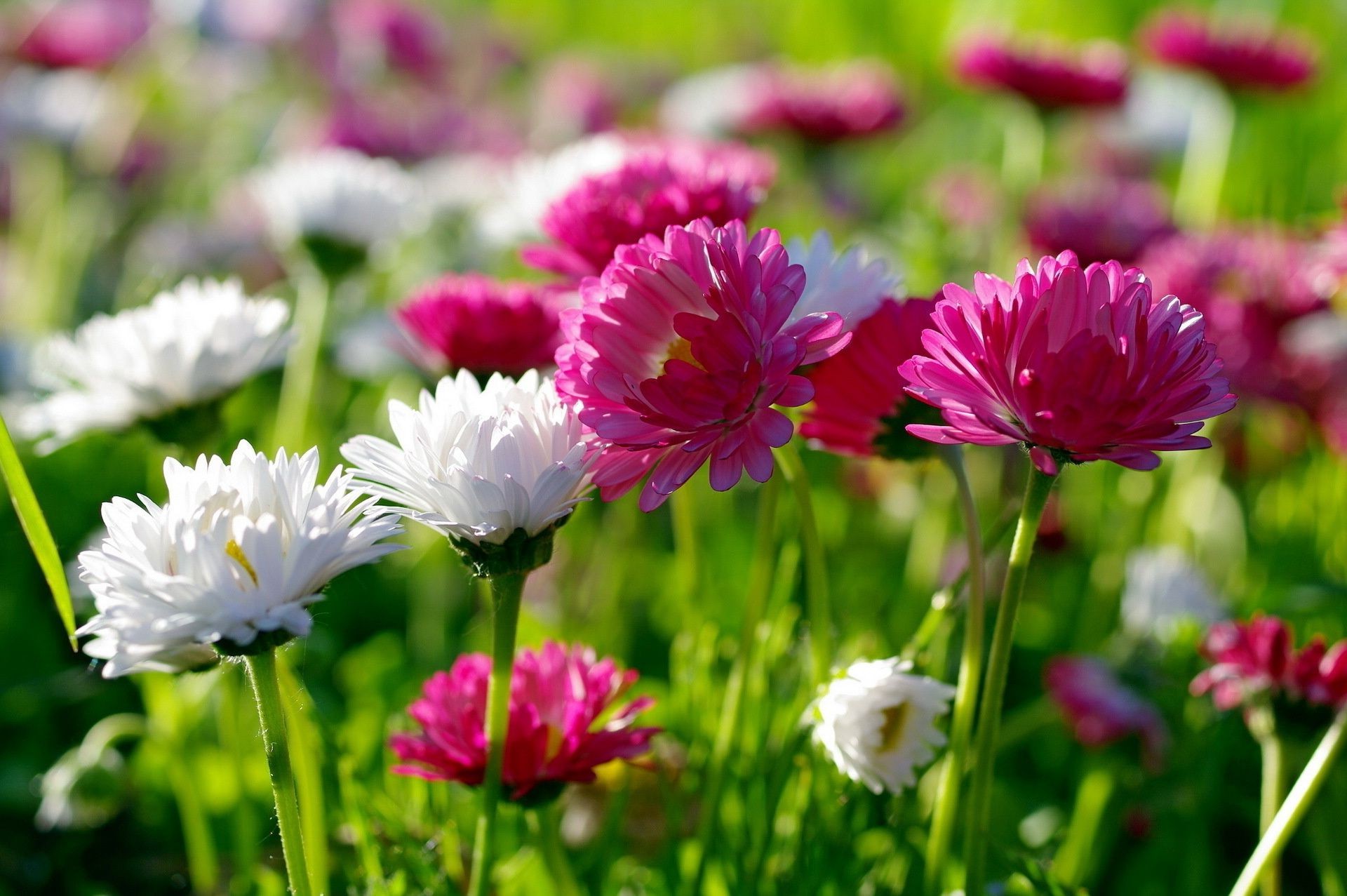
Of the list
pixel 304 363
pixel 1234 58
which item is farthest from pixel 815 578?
pixel 1234 58

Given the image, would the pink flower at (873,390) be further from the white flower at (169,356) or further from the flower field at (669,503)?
the white flower at (169,356)

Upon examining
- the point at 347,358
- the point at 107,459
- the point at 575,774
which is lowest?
the point at 107,459

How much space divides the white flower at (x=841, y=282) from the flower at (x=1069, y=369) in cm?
8

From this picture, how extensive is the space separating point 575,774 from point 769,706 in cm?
19

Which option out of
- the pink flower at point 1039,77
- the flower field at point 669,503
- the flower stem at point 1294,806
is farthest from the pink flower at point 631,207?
the pink flower at point 1039,77

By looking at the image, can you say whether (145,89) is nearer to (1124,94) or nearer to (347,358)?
(347,358)

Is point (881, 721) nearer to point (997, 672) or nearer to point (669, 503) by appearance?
point (997, 672)

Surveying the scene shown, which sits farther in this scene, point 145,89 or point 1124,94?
point 145,89

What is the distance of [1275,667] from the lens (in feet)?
1.89

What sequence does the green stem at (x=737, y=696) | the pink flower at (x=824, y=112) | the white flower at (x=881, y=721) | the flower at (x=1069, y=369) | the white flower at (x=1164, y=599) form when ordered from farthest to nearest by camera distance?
1. the pink flower at (x=824, y=112)
2. the white flower at (x=1164, y=599)
3. the green stem at (x=737, y=696)
4. the white flower at (x=881, y=721)
5. the flower at (x=1069, y=369)

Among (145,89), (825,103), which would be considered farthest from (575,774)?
(145,89)

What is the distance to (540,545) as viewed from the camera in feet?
1.46

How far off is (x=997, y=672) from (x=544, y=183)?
44 centimetres

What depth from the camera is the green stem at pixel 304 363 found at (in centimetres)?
90
